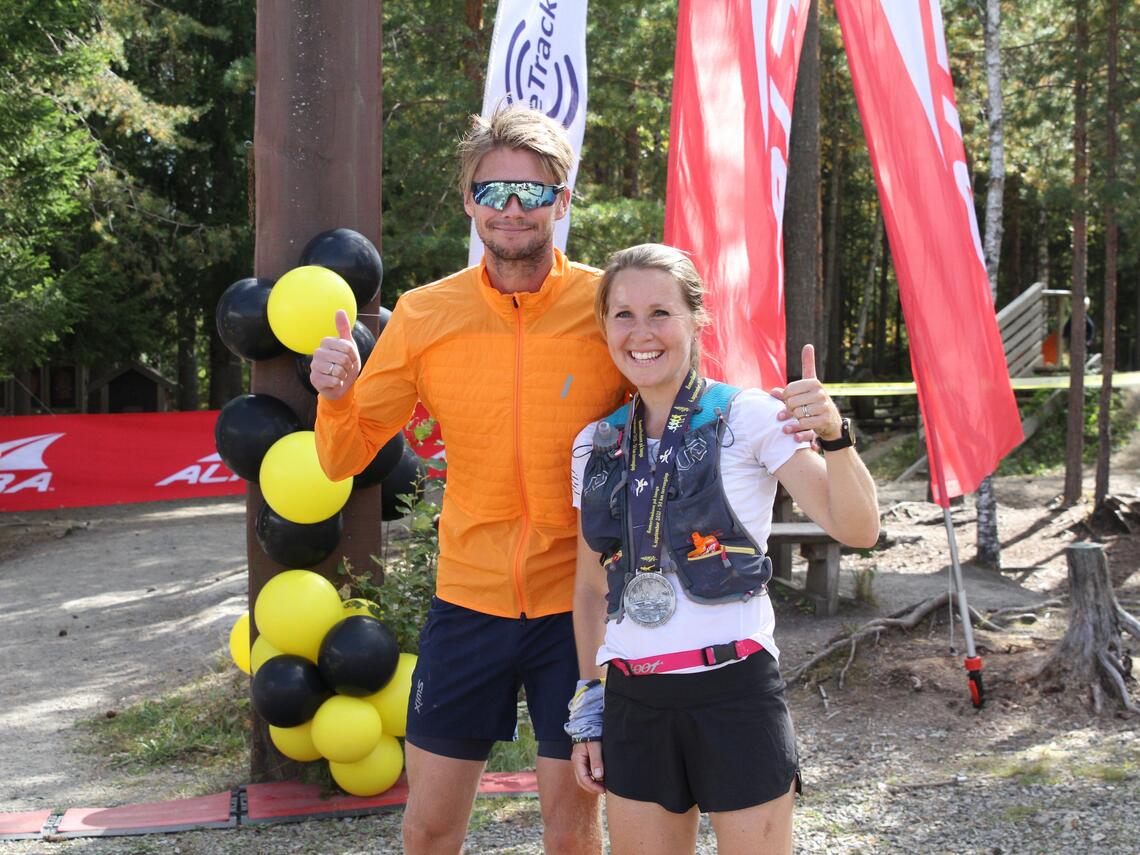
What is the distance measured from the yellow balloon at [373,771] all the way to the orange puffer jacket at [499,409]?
6.37 feet

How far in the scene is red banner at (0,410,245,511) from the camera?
13.5 meters

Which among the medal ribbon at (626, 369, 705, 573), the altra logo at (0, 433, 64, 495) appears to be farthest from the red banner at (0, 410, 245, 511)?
the medal ribbon at (626, 369, 705, 573)

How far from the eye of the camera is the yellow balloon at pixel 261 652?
4703 millimetres

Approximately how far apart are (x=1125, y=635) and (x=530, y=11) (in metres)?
5.40

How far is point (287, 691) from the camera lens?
176 inches

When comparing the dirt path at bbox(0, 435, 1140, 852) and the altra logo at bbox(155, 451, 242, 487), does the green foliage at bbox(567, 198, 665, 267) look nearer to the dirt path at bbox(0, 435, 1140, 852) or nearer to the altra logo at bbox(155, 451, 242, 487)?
the dirt path at bbox(0, 435, 1140, 852)

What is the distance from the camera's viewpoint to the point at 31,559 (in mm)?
12375

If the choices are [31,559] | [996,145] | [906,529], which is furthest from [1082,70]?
[31,559]

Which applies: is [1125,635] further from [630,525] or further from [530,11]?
[630,525]

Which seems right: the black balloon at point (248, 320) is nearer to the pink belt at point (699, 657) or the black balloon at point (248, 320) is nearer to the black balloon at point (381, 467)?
the black balloon at point (381, 467)

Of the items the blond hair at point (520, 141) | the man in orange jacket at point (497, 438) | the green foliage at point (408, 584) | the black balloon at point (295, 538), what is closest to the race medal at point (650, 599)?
the man in orange jacket at point (497, 438)

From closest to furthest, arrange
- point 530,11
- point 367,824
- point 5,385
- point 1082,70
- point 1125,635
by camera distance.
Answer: point 367,824 → point 530,11 → point 1125,635 → point 1082,70 → point 5,385

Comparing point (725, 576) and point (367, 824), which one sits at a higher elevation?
point (725, 576)

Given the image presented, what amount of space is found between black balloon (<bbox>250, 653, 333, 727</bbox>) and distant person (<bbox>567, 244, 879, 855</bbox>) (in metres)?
2.23
